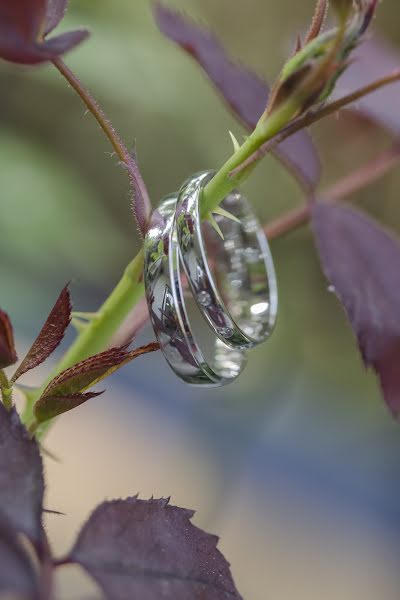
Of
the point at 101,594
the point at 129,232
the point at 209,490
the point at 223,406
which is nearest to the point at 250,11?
the point at 129,232

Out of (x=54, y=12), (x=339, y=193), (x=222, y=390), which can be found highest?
(x=54, y=12)

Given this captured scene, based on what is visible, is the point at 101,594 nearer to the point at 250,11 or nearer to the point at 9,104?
the point at 9,104

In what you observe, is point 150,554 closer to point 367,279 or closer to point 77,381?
point 77,381

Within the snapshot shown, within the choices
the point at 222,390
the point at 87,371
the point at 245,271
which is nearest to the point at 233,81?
the point at 245,271

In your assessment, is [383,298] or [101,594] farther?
[383,298]

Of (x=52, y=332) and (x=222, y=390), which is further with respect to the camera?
(x=222, y=390)

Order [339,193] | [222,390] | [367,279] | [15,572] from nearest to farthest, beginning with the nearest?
1. [15,572]
2. [367,279]
3. [339,193]
4. [222,390]

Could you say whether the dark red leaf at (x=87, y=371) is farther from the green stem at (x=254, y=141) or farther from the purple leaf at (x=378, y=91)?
→ the purple leaf at (x=378, y=91)
